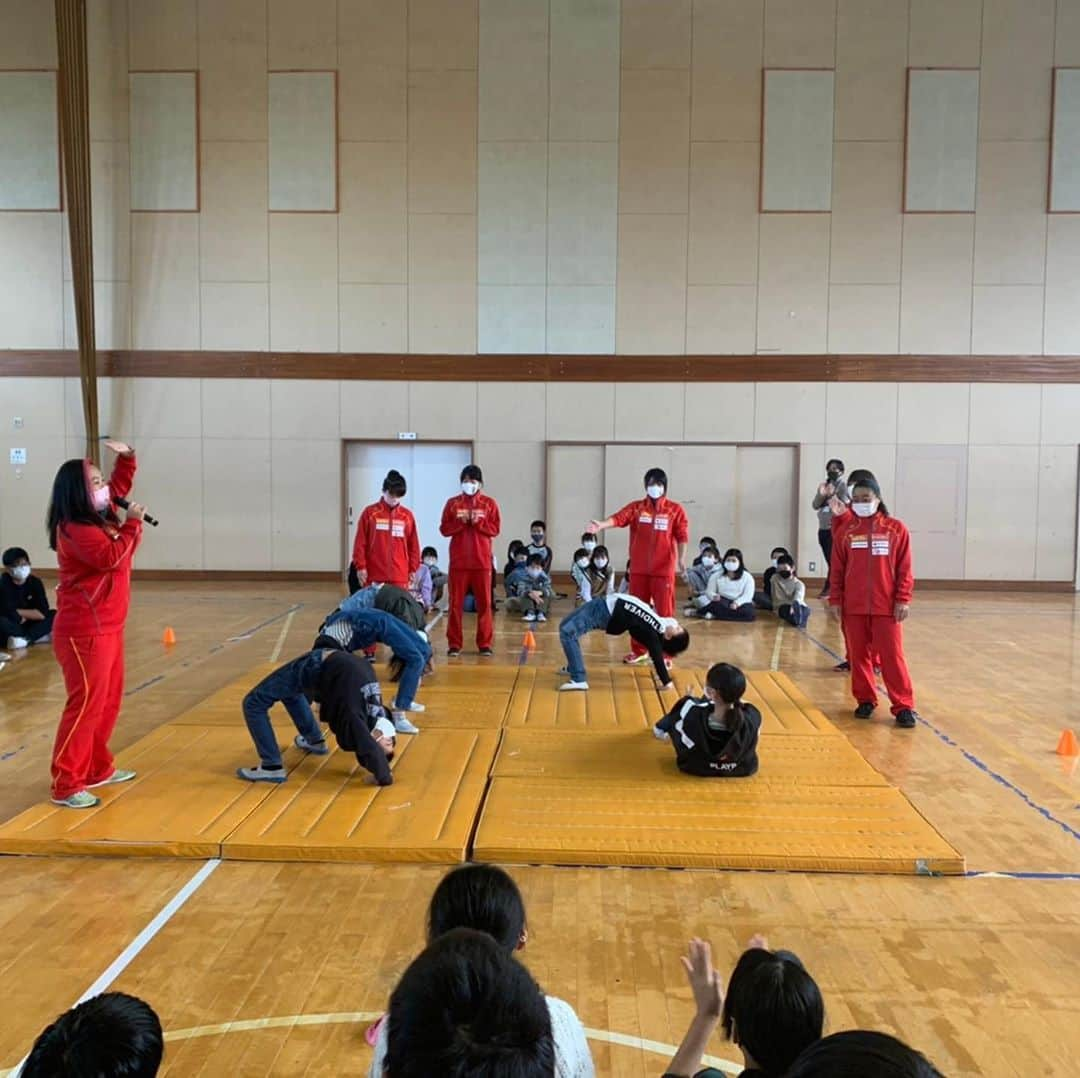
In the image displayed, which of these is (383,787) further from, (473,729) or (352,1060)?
(352,1060)

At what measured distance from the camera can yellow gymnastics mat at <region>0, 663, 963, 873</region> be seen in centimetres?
424

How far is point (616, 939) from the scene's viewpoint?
3.53 meters

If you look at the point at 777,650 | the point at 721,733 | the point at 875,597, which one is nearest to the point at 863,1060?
the point at 721,733

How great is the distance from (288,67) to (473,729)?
41.1 feet

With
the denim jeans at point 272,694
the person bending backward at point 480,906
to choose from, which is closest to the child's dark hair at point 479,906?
the person bending backward at point 480,906

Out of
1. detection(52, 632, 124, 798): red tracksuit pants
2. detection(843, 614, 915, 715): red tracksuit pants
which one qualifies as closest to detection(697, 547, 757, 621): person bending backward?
detection(843, 614, 915, 715): red tracksuit pants

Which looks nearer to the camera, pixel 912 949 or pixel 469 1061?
pixel 469 1061

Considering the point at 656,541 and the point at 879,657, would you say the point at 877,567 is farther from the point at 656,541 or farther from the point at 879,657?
the point at 656,541

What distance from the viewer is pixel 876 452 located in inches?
580

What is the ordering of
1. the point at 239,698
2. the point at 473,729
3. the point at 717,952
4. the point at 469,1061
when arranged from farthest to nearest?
the point at 239,698, the point at 473,729, the point at 717,952, the point at 469,1061

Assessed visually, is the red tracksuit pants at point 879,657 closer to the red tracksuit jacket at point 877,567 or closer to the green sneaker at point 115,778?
the red tracksuit jacket at point 877,567

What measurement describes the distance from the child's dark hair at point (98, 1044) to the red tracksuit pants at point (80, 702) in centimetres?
371

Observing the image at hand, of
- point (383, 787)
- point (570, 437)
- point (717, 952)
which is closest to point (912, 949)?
point (717, 952)

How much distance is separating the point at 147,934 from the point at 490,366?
39.8ft
